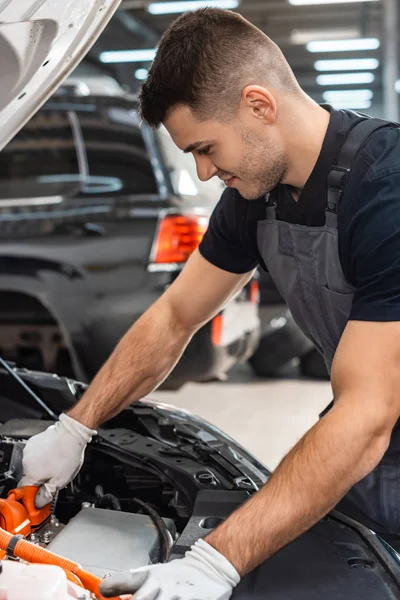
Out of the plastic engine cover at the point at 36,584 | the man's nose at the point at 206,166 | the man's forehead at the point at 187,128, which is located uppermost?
the man's forehead at the point at 187,128

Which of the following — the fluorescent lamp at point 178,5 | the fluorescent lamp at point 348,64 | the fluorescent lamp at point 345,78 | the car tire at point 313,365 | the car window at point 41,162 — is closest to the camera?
the car window at point 41,162

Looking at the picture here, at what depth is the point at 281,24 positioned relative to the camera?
11.1m

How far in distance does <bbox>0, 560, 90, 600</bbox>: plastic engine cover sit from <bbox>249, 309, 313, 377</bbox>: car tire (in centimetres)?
347

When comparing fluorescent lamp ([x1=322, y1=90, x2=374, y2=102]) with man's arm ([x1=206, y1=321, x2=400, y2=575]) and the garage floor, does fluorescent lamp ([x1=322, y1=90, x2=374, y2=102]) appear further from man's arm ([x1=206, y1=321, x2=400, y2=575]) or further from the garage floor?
man's arm ([x1=206, y1=321, x2=400, y2=575])

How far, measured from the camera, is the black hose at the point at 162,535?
1391 millimetres

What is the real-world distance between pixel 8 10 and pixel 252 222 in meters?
0.73

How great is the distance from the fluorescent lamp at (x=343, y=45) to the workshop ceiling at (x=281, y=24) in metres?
0.11

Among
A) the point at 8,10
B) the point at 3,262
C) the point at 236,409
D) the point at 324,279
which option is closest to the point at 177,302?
the point at 324,279

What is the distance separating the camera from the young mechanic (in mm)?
1200

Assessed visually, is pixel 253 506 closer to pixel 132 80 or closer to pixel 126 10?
pixel 126 10

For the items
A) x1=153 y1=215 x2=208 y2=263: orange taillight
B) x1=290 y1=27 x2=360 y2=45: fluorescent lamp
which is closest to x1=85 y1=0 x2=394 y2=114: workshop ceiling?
x1=290 y1=27 x2=360 y2=45: fluorescent lamp

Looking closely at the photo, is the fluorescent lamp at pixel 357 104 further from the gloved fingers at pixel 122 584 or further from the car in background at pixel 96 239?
the gloved fingers at pixel 122 584

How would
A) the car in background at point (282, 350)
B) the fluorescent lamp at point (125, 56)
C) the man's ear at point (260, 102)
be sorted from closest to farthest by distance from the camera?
the man's ear at point (260, 102) < the car in background at point (282, 350) < the fluorescent lamp at point (125, 56)

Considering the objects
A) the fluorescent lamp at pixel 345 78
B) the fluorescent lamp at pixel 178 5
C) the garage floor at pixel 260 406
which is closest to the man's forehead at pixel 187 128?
the garage floor at pixel 260 406
